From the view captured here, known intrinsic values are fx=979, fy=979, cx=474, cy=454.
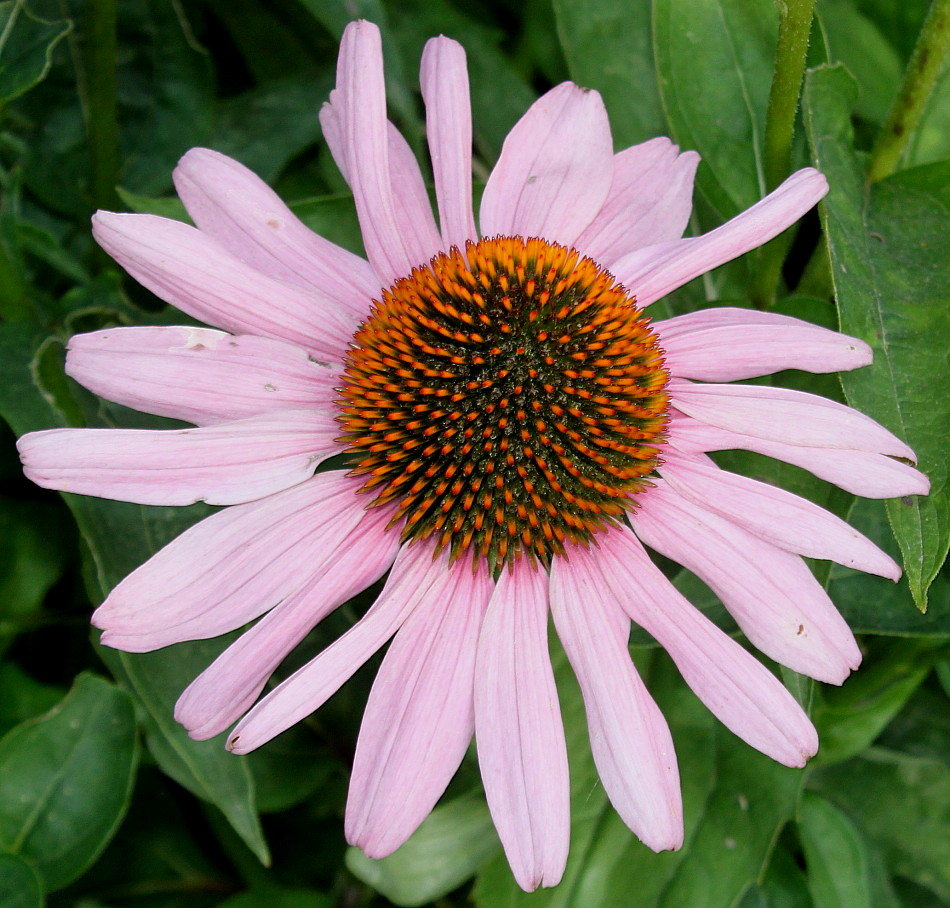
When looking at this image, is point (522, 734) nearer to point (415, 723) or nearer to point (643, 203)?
point (415, 723)

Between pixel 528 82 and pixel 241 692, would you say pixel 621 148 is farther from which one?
pixel 241 692

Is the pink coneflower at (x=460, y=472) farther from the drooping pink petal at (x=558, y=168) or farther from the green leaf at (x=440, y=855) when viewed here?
the green leaf at (x=440, y=855)

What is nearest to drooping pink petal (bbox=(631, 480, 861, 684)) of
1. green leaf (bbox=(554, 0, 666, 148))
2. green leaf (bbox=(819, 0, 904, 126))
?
green leaf (bbox=(554, 0, 666, 148))

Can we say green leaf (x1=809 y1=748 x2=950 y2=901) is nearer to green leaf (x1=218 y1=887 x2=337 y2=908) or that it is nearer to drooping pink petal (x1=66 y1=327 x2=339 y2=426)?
green leaf (x1=218 y1=887 x2=337 y2=908)

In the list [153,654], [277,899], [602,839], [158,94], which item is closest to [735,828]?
[602,839]

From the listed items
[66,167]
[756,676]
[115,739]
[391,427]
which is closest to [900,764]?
[756,676]
